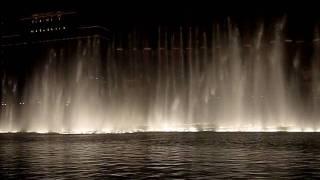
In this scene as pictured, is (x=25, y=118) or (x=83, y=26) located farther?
(x=83, y=26)

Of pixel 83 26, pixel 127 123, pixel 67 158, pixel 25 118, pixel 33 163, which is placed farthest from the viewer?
pixel 83 26

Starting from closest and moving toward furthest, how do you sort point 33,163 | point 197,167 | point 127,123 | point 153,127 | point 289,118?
point 197,167, point 33,163, point 289,118, point 153,127, point 127,123

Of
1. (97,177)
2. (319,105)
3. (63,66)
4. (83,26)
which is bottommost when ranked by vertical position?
(97,177)

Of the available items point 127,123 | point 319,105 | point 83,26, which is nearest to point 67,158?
point 319,105

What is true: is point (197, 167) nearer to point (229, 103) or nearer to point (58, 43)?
point (229, 103)

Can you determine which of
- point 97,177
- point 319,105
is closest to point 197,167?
point 97,177

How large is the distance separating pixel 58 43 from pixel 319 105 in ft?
192

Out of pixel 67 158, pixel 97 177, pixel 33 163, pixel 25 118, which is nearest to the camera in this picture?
pixel 97 177

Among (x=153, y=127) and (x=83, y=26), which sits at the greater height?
(x=83, y=26)

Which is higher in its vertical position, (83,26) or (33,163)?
(83,26)

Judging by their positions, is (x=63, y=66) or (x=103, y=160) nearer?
(x=103, y=160)

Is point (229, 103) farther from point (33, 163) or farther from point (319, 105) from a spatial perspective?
point (33, 163)

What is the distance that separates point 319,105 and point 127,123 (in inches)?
932

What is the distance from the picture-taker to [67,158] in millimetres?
21188
